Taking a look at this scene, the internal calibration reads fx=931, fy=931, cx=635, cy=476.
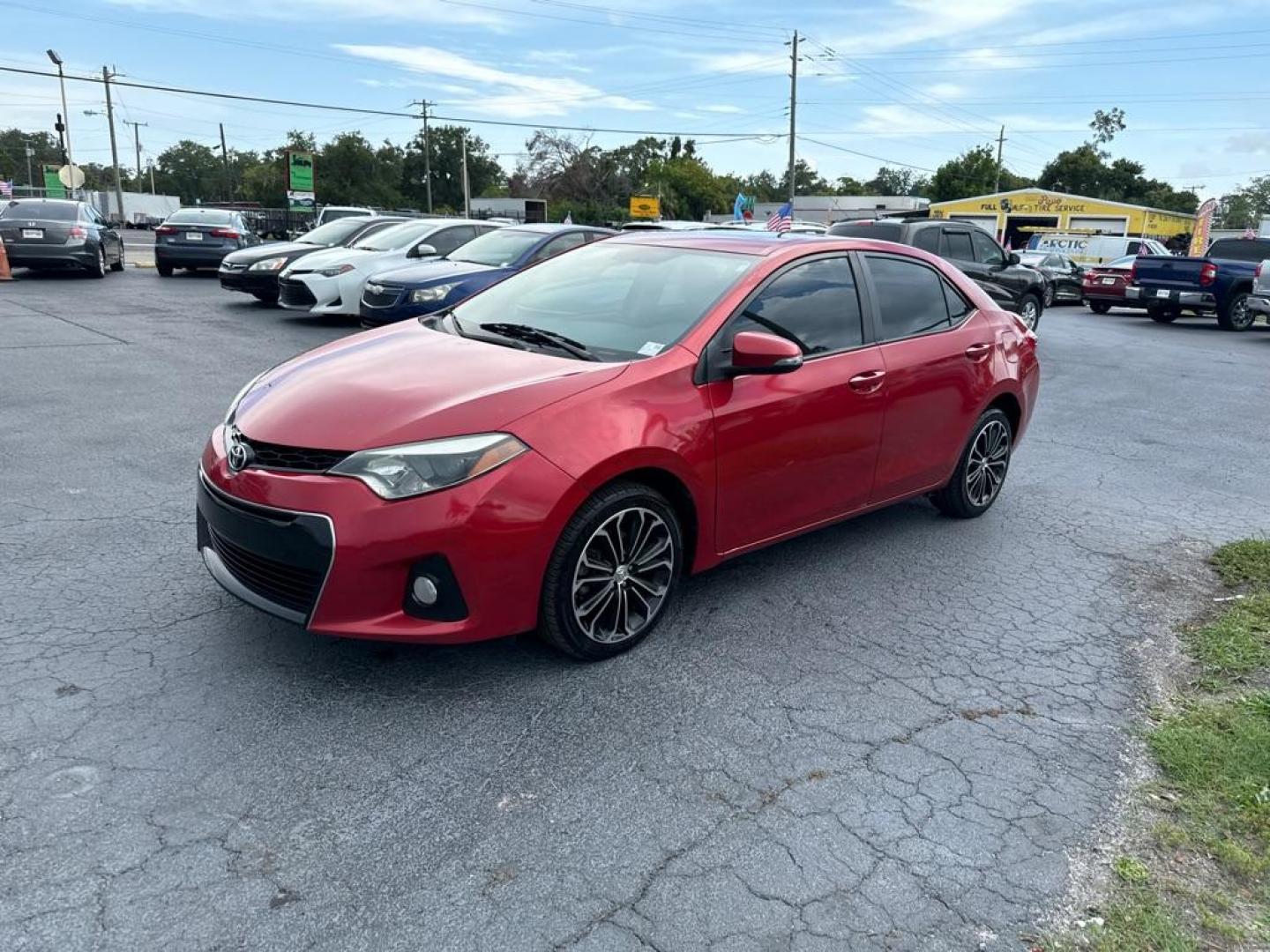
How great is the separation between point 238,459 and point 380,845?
1.55m

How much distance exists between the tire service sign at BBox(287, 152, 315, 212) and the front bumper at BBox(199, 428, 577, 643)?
42.5 metres

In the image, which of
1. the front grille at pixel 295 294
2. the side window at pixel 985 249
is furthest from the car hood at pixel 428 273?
the side window at pixel 985 249

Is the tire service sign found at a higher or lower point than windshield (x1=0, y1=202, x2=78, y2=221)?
higher

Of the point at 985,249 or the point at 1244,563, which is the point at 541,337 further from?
the point at 985,249

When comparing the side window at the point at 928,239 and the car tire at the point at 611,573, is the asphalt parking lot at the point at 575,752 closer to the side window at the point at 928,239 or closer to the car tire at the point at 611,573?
the car tire at the point at 611,573

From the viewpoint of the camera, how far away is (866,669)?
12.3 feet

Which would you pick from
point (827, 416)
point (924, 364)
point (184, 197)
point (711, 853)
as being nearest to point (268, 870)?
point (711, 853)

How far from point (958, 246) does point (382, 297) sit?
8.76 meters

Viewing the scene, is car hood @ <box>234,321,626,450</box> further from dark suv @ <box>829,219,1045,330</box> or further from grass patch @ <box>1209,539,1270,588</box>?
dark suv @ <box>829,219,1045,330</box>

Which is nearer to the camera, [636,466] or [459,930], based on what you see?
[459,930]

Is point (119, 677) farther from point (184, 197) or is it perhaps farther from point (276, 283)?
point (184, 197)

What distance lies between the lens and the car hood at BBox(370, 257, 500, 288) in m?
10.7

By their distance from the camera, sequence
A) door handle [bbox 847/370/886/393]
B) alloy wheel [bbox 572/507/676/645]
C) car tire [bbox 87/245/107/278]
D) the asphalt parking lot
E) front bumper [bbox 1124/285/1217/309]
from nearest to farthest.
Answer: the asphalt parking lot, alloy wheel [bbox 572/507/676/645], door handle [bbox 847/370/886/393], car tire [bbox 87/245/107/278], front bumper [bbox 1124/285/1217/309]

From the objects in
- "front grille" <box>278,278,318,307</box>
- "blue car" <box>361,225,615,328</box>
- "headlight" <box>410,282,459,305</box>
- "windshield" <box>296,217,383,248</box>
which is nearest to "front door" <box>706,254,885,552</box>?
"blue car" <box>361,225,615,328</box>
